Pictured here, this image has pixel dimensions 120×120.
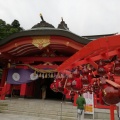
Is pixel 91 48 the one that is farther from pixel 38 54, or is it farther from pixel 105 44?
pixel 38 54

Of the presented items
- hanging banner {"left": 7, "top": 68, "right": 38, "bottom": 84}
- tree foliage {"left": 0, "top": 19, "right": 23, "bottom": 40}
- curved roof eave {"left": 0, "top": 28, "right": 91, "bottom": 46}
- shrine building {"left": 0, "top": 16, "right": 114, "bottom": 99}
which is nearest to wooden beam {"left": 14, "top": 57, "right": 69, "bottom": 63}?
shrine building {"left": 0, "top": 16, "right": 114, "bottom": 99}

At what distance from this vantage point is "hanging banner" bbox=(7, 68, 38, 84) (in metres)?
15.8

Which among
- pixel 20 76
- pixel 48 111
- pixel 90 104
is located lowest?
pixel 48 111

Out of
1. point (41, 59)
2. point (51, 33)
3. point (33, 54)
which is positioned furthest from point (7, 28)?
point (51, 33)

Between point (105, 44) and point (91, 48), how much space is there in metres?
0.40

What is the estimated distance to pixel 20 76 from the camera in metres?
16.0

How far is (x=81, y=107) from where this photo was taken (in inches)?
A: 375

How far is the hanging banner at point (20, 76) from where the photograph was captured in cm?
1577

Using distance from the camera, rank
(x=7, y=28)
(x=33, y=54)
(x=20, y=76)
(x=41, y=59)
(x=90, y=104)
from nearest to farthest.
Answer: (x=90, y=104) → (x=20, y=76) → (x=41, y=59) → (x=33, y=54) → (x=7, y=28)

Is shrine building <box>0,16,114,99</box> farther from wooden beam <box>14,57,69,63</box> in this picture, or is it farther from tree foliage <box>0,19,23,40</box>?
tree foliage <box>0,19,23,40</box>

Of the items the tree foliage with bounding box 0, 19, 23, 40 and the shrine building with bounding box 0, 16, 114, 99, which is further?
the tree foliage with bounding box 0, 19, 23, 40

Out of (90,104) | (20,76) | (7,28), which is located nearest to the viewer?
(90,104)

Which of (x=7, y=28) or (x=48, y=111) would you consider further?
(x=7, y=28)

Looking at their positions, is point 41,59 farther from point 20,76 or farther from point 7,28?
point 7,28
